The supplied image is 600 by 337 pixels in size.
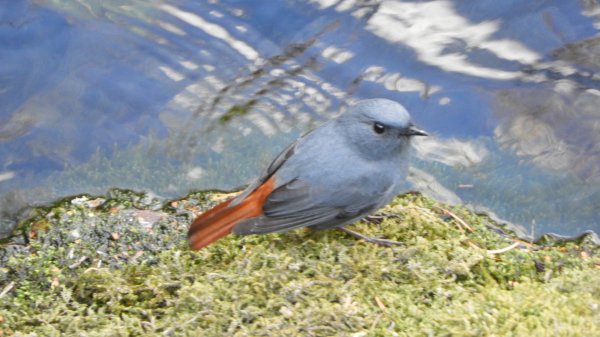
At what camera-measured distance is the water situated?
542cm

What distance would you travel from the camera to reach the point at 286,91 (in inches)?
246

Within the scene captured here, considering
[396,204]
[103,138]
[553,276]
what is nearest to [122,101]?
[103,138]

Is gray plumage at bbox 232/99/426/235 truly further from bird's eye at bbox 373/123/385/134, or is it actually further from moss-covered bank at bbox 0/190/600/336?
moss-covered bank at bbox 0/190/600/336

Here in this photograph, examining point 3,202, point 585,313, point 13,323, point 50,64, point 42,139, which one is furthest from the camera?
point 50,64

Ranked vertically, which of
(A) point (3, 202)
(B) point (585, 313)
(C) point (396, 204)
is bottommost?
(A) point (3, 202)

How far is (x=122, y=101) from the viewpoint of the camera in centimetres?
588

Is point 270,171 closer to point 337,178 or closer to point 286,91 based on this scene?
point 337,178

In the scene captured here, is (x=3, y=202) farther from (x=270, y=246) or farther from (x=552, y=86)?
(x=552, y=86)

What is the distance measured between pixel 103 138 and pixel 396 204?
234 centimetres

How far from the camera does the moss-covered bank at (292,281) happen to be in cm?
307

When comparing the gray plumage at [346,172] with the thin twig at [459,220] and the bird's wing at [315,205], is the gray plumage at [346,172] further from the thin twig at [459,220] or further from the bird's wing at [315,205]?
the thin twig at [459,220]

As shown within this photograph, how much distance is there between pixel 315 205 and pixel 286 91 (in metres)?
2.53

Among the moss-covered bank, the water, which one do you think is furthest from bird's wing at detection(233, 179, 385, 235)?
the water

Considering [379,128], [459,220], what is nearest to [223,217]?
[379,128]
